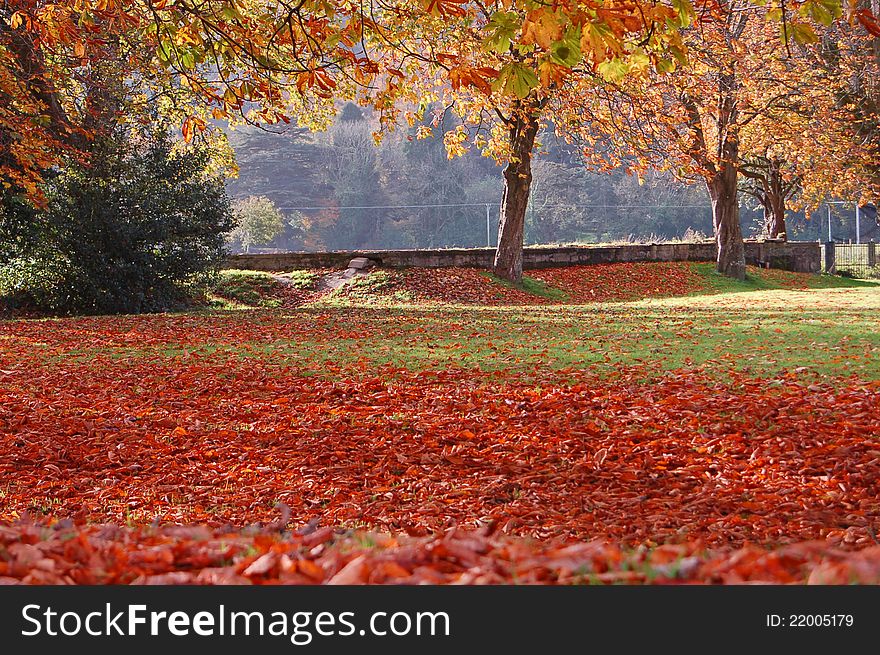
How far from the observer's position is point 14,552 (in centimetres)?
236

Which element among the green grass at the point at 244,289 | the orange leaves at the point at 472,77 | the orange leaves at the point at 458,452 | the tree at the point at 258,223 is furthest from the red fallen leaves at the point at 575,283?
the tree at the point at 258,223

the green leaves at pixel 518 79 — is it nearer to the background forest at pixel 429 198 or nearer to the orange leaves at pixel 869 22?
the orange leaves at pixel 869 22

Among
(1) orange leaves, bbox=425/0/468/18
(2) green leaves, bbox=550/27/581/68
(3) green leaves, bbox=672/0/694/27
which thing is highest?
(1) orange leaves, bbox=425/0/468/18

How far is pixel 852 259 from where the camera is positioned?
129 ft

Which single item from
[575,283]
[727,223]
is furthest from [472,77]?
[727,223]

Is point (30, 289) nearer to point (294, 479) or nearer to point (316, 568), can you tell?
point (294, 479)

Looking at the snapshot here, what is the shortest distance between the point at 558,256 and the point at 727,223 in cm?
514

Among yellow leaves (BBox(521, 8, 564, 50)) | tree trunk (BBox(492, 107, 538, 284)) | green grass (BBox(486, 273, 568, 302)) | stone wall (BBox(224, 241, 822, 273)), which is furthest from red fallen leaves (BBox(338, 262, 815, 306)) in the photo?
yellow leaves (BBox(521, 8, 564, 50))

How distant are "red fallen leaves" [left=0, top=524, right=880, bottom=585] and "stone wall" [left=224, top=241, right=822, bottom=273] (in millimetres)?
17438

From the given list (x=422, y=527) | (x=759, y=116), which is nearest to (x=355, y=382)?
(x=422, y=527)

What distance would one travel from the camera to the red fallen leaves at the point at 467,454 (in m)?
4.31

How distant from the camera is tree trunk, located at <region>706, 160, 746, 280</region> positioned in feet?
79.9

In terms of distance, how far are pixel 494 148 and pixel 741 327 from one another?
6.69 metres

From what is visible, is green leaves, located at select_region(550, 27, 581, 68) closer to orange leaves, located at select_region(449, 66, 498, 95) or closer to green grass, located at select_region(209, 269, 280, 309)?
orange leaves, located at select_region(449, 66, 498, 95)
